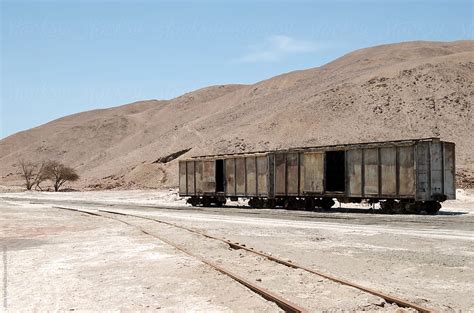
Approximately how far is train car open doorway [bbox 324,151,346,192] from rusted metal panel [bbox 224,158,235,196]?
24.6 feet

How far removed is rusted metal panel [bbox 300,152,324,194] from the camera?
31.9 m

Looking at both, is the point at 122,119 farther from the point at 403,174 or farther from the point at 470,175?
the point at 403,174

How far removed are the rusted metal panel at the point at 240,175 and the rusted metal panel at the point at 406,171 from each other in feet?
39.9

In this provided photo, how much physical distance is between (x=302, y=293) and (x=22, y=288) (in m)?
4.89

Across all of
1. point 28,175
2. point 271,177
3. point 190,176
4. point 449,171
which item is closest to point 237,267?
point 449,171

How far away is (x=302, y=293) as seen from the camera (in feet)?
28.4

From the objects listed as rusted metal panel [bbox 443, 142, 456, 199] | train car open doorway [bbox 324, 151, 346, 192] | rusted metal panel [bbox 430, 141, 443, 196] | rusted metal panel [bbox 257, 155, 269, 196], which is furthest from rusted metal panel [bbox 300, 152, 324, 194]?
rusted metal panel [bbox 443, 142, 456, 199]

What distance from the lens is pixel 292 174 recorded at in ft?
111

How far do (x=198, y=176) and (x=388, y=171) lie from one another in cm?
1692

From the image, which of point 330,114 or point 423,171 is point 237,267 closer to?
point 423,171

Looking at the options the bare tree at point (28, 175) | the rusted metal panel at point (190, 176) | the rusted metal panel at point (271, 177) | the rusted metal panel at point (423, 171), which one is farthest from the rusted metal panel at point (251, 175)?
the bare tree at point (28, 175)

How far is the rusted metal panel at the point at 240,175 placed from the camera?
37.2m

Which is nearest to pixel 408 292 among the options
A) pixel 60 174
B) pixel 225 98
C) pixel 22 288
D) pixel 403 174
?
pixel 22 288

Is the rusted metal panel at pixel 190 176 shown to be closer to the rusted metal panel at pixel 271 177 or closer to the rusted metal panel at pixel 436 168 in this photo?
the rusted metal panel at pixel 271 177
